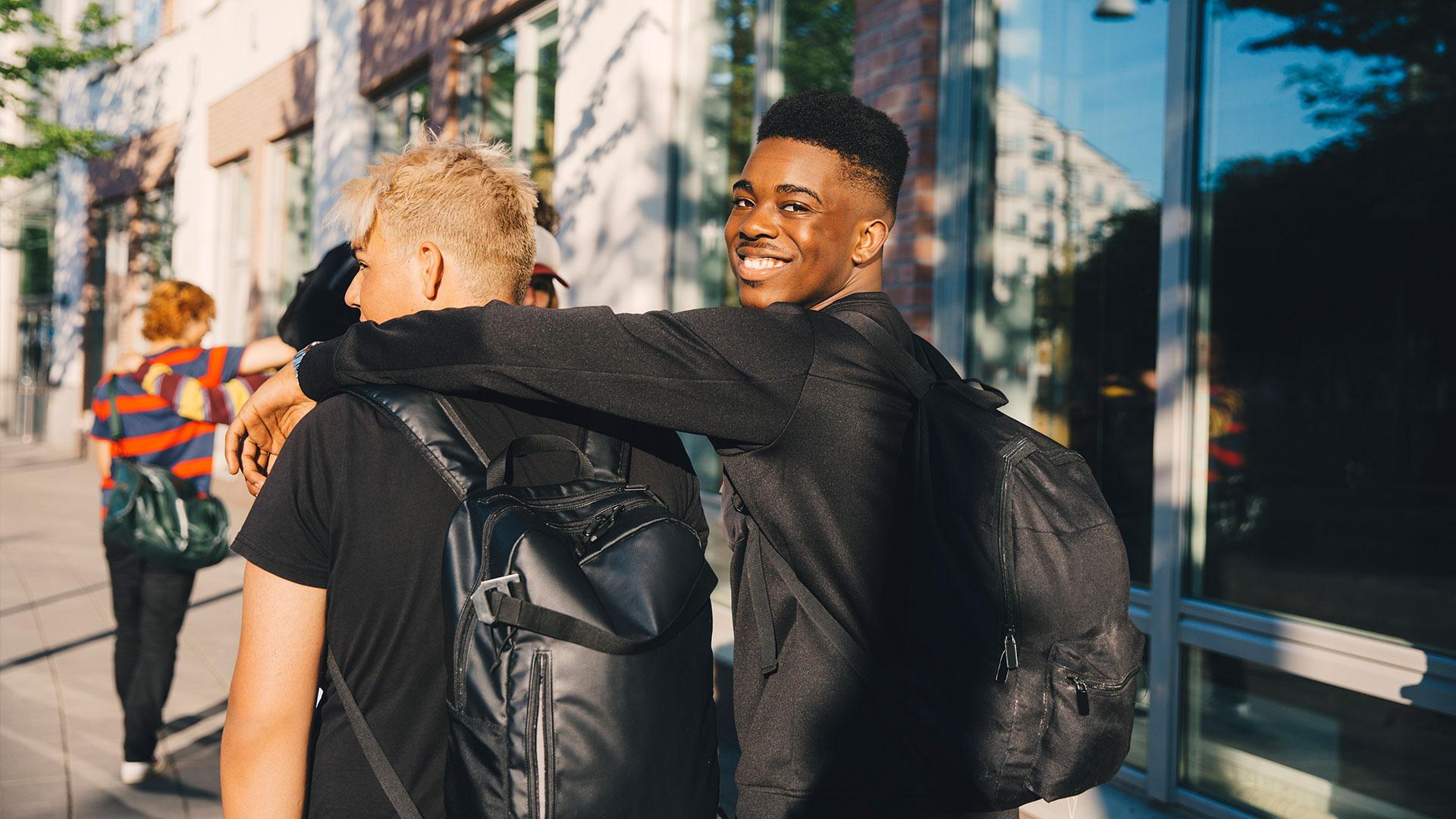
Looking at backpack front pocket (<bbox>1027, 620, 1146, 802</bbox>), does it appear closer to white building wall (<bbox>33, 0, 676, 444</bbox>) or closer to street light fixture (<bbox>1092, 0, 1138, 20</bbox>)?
street light fixture (<bbox>1092, 0, 1138, 20</bbox>)

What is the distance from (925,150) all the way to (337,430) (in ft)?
11.7

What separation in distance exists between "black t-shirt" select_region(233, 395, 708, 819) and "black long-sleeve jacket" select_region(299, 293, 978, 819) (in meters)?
0.09

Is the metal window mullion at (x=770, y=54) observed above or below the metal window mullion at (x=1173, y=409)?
above

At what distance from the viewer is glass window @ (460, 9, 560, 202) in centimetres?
764

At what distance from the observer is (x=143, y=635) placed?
174 inches

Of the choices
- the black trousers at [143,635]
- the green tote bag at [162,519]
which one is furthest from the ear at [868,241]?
A: the black trousers at [143,635]

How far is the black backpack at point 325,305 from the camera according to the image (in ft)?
9.12

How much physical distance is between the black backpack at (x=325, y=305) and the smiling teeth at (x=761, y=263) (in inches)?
51.9

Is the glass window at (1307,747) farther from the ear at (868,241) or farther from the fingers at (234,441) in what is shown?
the fingers at (234,441)

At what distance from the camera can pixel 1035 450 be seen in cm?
151

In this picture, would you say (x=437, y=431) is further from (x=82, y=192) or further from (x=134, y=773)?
(x=82, y=192)

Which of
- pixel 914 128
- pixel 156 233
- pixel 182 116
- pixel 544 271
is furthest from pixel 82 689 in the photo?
pixel 156 233

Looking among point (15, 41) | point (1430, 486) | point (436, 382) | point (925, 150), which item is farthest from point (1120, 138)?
point (15, 41)

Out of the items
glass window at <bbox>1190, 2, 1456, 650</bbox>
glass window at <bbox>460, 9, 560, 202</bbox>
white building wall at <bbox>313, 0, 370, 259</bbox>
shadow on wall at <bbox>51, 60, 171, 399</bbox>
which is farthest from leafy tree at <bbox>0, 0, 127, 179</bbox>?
glass window at <bbox>1190, 2, 1456, 650</bbox>
